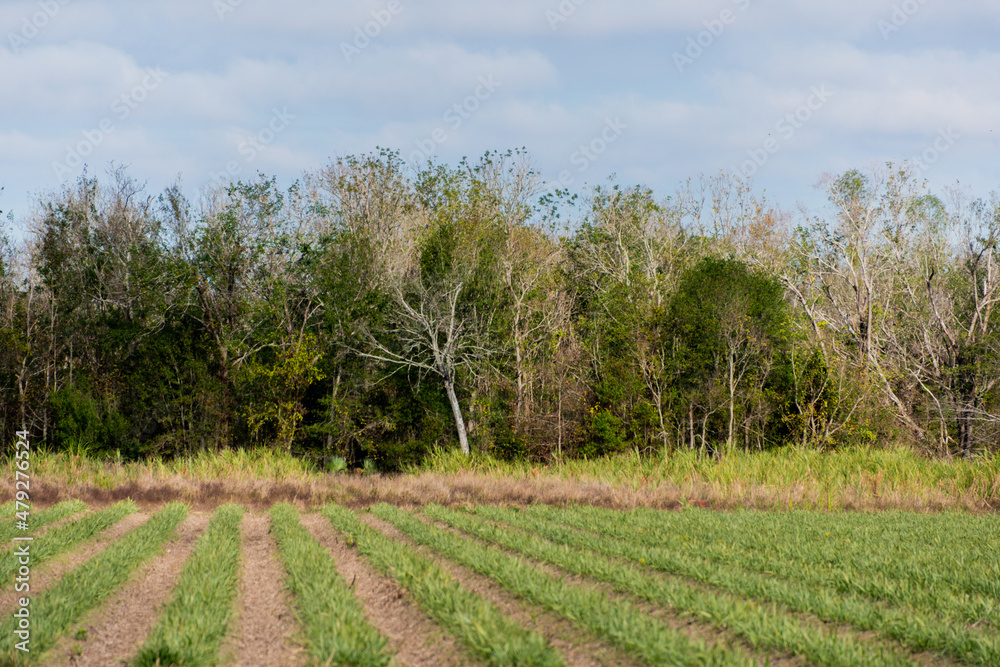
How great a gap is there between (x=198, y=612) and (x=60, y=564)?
385 cm

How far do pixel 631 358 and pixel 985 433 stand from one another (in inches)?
584

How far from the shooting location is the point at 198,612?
281 inches

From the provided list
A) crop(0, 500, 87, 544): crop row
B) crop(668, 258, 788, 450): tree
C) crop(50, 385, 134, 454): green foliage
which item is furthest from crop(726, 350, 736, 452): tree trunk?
crop(50, 385, 134, 454): green foliage

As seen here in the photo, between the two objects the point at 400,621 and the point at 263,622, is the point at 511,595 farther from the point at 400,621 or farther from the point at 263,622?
the point at 263,622

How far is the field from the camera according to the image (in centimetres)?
623

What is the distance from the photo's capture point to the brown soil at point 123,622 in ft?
21.2

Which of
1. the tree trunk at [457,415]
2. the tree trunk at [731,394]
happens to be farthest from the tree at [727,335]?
the tree trunk at [457,415]

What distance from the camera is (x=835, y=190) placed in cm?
3131

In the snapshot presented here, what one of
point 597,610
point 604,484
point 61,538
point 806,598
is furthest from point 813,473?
point 61,538

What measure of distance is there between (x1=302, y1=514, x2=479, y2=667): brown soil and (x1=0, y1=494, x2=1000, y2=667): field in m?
0.03

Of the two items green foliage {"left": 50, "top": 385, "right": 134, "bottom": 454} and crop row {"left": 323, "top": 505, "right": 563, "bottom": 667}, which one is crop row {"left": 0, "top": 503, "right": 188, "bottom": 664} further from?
green foliage {"left": 50, "top": 385, "right": 134, "bottom": 454}

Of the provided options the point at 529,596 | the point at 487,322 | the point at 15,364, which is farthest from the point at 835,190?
the point at 15,364

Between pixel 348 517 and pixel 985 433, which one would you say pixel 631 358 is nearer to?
pixel 985 433

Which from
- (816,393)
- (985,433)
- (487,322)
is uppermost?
(487,322)
